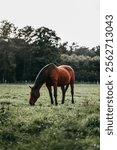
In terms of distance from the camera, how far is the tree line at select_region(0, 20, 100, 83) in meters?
22.9

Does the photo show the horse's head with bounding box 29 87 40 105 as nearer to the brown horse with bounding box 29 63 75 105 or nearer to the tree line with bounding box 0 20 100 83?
the brown horse with bounding box 29 63 75 105

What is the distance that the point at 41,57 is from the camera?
1051 inches

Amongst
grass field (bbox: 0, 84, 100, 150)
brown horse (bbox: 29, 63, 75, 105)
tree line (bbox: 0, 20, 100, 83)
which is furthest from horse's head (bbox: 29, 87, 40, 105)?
grass field (bbox: 0, 84, 100, 150)

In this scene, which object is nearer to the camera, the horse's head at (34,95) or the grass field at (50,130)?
the grass field at (50,130)

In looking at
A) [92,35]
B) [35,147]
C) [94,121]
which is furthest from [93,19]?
[35,147]

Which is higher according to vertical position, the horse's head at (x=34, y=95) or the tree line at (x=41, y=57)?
the tree line at (x=41, y=57)

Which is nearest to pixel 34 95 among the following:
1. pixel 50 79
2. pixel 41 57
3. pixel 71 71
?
pixel 50 79

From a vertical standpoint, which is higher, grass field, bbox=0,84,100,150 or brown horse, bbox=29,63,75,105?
brown horse, bbox=29,63,75,105

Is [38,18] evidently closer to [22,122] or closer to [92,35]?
[92,35]

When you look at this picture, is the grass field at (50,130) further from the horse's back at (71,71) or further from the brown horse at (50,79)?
the horse's back at (71,71)

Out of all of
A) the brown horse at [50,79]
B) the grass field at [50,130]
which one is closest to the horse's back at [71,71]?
the brown horse at [50,79]

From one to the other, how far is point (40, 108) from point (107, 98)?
6230mm

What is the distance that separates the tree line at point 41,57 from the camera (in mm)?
22906

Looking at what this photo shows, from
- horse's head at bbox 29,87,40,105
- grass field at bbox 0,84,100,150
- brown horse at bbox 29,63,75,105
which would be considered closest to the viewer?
grass field at bbox 0,84,100,150
